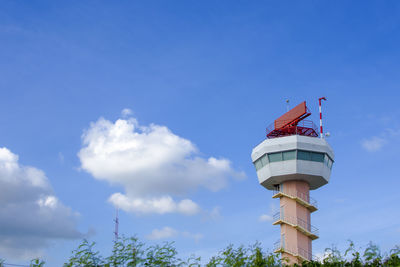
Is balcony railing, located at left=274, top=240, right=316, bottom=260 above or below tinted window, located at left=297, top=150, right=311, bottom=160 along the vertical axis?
below

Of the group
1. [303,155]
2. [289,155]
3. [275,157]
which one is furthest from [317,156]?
[275,157]

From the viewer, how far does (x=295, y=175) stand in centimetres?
6781

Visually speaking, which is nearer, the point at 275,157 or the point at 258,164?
the point at 275,157

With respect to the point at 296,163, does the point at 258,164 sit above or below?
above

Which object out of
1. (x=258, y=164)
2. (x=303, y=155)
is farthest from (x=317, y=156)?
(x=258, y=164)

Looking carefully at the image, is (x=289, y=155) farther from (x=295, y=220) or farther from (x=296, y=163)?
(x=295, y=220)

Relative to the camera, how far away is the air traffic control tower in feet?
220

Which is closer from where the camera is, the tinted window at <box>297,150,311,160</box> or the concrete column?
the concrete column

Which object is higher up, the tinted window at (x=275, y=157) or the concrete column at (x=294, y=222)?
the tinted window at (x=275, y=157)

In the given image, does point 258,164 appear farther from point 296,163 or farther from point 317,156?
point 317,156

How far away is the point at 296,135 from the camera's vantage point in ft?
225

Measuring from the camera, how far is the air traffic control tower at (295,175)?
220 ft

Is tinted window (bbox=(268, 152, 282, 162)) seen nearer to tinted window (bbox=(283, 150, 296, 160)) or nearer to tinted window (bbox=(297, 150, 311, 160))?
tinted window (bbox=(283, 150, 296, 160))

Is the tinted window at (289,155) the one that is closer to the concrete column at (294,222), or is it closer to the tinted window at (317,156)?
the tinted window at (317,156)
